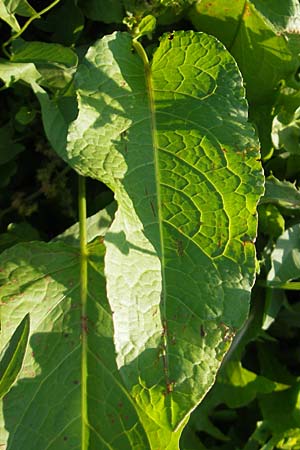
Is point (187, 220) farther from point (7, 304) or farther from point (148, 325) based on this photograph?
point (7, 304)

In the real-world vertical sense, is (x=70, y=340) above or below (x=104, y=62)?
below

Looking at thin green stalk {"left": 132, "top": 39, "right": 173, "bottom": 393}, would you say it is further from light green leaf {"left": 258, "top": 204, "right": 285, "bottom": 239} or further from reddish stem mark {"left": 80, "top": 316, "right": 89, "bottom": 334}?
light green leaf {"left": 258, "top": 204, "right": 285, "bottom": 239}

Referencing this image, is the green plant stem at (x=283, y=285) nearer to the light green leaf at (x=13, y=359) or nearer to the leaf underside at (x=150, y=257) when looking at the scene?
the leaf underside at (x=150, y=257)

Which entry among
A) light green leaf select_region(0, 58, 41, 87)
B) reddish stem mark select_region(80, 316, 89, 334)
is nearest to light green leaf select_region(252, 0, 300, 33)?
light green leaf select_region(0, 58, 41, 87)

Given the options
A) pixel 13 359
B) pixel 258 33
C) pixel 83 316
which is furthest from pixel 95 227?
pixel 258 33

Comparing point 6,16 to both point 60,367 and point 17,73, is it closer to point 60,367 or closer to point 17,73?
point 17,73

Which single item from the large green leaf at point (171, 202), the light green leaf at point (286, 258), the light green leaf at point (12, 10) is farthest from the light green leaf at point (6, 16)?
the light green leaf at point (286, 258)

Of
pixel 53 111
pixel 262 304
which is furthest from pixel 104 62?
pixel 262 304
